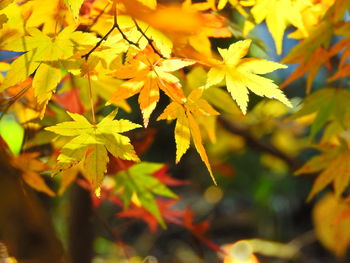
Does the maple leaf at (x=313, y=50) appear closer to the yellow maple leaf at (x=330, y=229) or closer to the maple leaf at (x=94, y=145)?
the maple leaf at (x=94, y=145)

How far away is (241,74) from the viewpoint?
1.94 ft

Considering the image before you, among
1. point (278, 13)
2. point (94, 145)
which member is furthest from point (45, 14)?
point (278, 13)

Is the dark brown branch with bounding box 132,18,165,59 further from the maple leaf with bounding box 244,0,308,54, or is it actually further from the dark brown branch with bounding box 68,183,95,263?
the dark brown branch with bounding box 68,183,95,263

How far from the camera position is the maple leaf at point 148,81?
572 millimetres

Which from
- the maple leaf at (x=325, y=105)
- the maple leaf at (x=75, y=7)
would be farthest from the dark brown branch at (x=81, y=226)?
the maple leaf at (x=75, y=7)

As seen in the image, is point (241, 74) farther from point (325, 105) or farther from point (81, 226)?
point (81, 226)

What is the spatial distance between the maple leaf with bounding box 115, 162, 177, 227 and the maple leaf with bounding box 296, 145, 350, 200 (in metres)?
0.25

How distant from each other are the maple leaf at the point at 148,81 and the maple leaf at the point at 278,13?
0.20 meters

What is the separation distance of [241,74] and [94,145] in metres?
0.19

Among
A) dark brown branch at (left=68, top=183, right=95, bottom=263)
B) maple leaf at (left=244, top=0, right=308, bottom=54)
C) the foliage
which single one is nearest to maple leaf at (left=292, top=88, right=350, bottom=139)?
the foliage

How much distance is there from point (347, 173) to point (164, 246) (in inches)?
79.5

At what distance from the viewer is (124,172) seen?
3.05 feet

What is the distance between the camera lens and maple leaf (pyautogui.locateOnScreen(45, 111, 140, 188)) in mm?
548

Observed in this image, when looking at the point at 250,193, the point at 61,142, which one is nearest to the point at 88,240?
the point at 61,142
